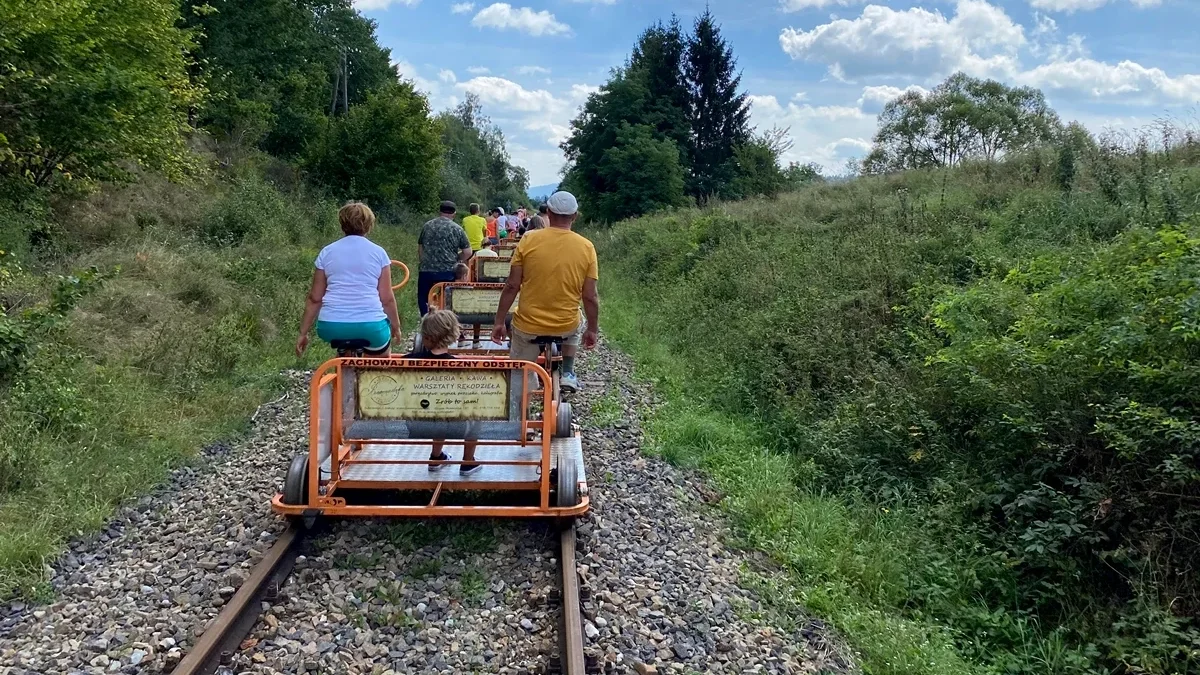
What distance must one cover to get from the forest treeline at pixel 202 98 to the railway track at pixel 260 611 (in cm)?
731

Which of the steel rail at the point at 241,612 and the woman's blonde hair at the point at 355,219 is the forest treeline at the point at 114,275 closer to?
the steel rail at the point at 241,612

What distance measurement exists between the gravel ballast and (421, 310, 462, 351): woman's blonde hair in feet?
3.99

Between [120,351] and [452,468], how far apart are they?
17.5ft

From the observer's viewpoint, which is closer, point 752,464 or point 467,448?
point 467,448

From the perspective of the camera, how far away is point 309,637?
4125 mm

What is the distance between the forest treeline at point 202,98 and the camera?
10844 mm

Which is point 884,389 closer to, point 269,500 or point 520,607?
point 520,607

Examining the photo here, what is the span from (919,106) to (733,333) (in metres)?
40.5

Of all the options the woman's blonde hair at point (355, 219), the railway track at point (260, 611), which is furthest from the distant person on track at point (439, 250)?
the railway track at point (260, 611)

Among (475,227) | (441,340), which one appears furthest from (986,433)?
(475,227)

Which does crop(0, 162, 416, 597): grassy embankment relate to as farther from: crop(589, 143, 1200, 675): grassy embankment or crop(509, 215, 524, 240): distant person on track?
crop(509, 215, 524, 240): distant person on track

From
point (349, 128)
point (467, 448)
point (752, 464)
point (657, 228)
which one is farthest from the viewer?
point (349, 128)

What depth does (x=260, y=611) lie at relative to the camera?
4.34 meters

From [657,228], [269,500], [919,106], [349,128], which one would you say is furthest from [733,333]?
[919,106]
